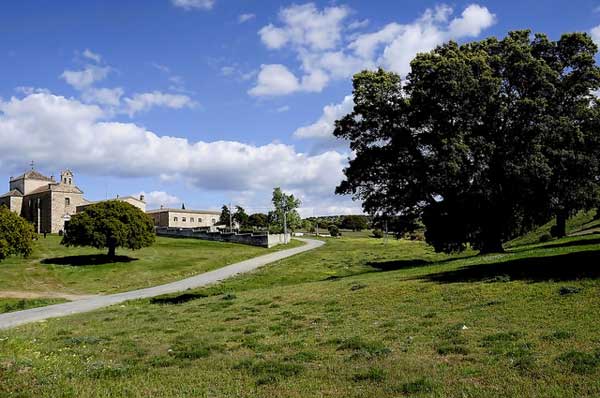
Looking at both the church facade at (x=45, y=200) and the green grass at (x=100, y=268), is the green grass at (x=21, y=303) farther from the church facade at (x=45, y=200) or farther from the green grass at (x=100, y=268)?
the church facade at (x=45, y=200)

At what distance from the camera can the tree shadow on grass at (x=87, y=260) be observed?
59.0 m

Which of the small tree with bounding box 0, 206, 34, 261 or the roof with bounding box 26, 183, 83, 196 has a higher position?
the roof with bounding box 26, 183, 83, 196

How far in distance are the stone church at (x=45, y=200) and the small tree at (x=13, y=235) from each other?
5544cm

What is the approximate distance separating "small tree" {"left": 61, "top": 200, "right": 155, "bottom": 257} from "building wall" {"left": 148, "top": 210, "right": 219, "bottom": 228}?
78445 mm

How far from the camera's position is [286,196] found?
13262 cm

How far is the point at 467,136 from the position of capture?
3406 centimetres

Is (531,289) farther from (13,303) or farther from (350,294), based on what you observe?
(13,303)

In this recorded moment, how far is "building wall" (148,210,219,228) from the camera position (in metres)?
144

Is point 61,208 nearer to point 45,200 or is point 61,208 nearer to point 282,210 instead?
point 45,200

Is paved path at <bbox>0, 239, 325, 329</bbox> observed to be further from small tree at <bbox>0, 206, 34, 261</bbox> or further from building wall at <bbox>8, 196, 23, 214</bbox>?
building wall at <bbox>8, 196, 23, 214</bbox>

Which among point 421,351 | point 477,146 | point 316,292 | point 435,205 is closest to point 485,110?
point 477,146

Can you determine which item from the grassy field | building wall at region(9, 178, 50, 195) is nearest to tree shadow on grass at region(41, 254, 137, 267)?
the grassy field

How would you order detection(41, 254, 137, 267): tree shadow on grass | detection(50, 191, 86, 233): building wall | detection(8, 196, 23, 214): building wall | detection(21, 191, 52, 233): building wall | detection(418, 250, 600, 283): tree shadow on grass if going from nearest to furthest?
detection(418, 250, 600, 283): tree shadow on grass
detection(41, 254, 137, 267): tree shadow on grass
detection(50, 191, 86, 233): building wall
detection(21, 191, 52, 233): building wall
detection(8, 196, 23, 214): building wall

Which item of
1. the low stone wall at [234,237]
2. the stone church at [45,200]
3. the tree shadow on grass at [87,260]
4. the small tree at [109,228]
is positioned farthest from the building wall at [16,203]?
the small tree at [109,228]
